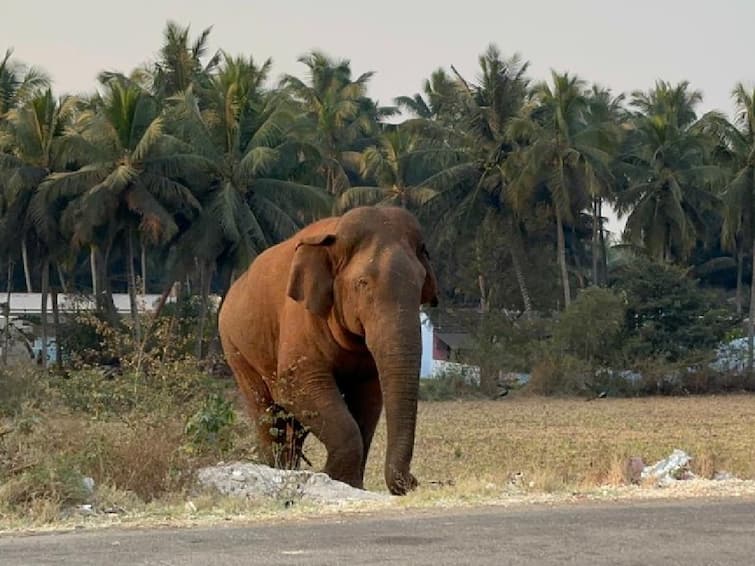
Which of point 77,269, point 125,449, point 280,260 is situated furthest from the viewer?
point 77,269

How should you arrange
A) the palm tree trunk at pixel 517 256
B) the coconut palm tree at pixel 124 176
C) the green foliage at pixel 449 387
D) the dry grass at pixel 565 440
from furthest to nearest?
the palm tree trunk at pixel 517 256
the green foliage at pixel 449 387
the coconut palm tree at pixel 124 176
the dry grass at pixel 565 440

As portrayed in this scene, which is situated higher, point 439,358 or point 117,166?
point 117,166

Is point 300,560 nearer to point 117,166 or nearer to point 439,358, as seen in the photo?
point 117,166

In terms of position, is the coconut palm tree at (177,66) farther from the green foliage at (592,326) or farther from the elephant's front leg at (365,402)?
the elephant's front leg at (365,402)

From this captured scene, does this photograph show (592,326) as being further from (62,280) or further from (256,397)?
(256,397)

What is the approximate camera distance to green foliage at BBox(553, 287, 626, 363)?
150 feet

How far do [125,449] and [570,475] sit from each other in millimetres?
4205

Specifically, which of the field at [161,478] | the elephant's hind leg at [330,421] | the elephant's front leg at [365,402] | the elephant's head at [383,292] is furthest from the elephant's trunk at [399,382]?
the elephant's front leg at [365,402]

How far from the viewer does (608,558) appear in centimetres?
730

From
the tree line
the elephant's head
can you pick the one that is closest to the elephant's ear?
the elephant's head

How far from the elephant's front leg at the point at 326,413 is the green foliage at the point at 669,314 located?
1408 inches

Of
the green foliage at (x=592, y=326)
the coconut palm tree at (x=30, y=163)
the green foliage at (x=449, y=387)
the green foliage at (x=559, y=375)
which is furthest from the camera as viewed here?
the coconut palm tree at (x=30, y=163)

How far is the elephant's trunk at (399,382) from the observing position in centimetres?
1161

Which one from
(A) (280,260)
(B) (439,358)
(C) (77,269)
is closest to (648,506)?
(A) (280,260)
